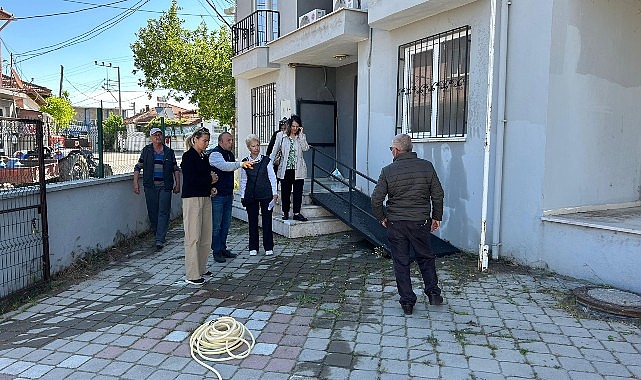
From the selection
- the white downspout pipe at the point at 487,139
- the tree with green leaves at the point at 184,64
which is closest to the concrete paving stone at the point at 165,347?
the white downspout pipe at the point at 487,139

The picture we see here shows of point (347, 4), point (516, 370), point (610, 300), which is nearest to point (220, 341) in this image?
point (516, 370)

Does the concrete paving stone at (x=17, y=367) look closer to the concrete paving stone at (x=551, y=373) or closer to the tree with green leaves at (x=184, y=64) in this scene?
the concrete paving stone at (x=551, y=373)

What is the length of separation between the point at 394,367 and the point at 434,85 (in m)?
4.80

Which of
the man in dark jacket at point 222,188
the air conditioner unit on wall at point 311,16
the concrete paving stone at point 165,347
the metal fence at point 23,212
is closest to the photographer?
the concrete paving stone at point 165,347

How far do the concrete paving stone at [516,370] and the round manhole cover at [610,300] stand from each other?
1414 mm

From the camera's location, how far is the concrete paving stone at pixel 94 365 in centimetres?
348

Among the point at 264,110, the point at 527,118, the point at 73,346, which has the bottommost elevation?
the point at 73,346

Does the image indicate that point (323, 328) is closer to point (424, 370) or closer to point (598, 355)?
point (424, 370)

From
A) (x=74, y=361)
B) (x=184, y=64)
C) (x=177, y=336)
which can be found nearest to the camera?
(x=74, y=361)

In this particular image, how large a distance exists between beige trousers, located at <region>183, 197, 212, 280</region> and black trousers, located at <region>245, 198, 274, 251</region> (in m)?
1.06

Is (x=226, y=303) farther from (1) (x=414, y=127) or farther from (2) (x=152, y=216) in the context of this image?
(1) (x=414, y=127)

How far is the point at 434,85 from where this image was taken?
23.2ft

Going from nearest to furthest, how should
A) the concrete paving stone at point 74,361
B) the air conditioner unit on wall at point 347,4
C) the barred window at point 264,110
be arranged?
the concrete paving stone at point 74,361 < the air conditioner unit on wall at point 347,4 < the barred window at point 264,110

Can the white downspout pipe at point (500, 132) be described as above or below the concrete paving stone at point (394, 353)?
above
